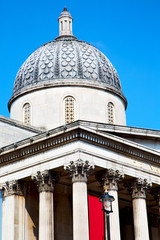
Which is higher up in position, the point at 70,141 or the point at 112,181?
the point at 70,141

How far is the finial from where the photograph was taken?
1984 inches

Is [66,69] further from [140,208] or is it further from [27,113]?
[140,208]

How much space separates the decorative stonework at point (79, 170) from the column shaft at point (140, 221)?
5456 millimetres

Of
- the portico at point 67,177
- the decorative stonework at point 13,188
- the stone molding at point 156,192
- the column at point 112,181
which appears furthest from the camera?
the stone molding at point 156,192

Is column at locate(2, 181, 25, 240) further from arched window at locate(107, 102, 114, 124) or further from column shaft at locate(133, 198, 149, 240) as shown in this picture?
arched window at locate(107, 102, 114, 124)

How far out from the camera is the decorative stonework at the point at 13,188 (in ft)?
118

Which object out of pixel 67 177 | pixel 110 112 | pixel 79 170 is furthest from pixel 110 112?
A: pixel 79 170

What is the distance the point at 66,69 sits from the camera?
45.2 m

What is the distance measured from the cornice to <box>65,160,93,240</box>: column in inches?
65.3

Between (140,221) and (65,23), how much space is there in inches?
878

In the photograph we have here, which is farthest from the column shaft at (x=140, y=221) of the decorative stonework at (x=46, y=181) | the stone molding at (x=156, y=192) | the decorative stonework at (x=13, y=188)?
the decorative stonework at (x=13, y=188)

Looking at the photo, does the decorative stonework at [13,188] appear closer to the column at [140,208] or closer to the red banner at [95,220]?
the red banner at [95,220]

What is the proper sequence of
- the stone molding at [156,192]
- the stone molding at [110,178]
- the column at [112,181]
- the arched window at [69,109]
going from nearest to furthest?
the column at [112,181], the stone molding at [110,178], the stone molding at [156,192], the arched window at [69,109]

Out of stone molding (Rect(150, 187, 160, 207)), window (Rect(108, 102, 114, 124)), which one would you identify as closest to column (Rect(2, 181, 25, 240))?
stone molding (Rect(150, 187, 160, 207))
